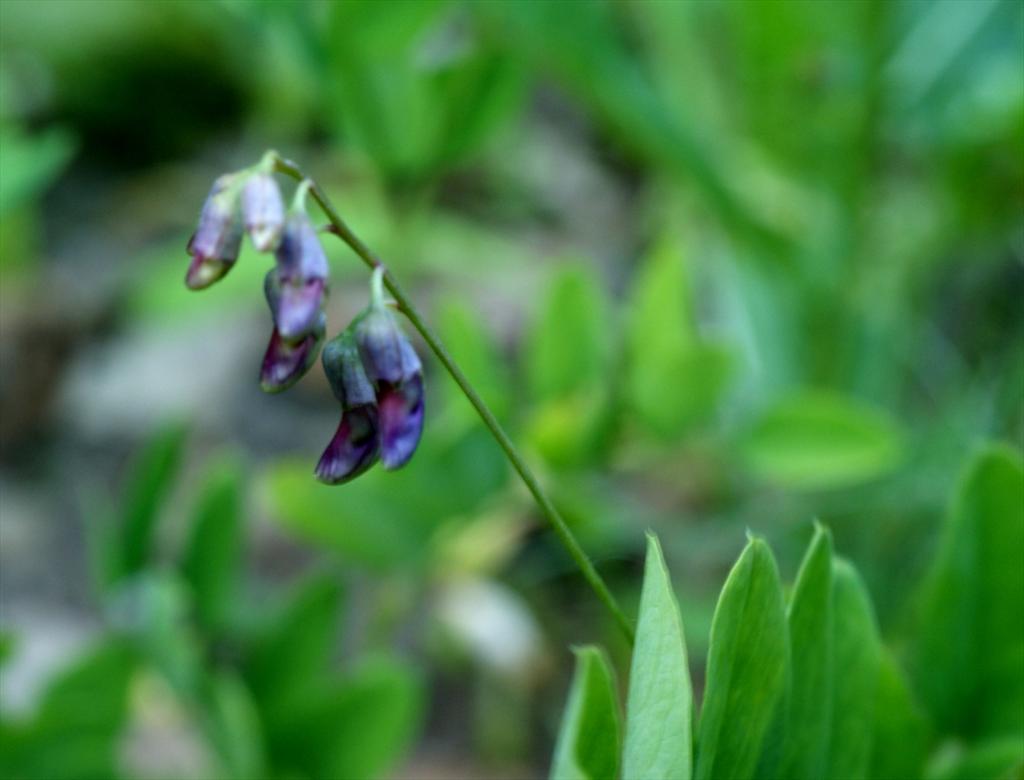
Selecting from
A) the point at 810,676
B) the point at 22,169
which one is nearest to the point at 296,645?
the point at 22,169

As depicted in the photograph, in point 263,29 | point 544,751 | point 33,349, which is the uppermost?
point 33,349

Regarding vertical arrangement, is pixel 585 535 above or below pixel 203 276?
below

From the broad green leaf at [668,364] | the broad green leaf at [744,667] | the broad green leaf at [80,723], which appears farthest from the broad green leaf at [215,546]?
the broad green leaf at [744,667]

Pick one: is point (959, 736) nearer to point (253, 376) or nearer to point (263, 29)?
point (263, 29)

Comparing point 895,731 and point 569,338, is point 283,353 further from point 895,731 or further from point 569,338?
point 569,338

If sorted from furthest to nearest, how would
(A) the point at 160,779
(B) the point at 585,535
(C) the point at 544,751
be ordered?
1. (C) the point at 544,751
2. (B) the point at 585,535
3. (A) the point at 160,779

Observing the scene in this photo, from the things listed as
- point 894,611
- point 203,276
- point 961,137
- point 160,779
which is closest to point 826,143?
point 961,137
